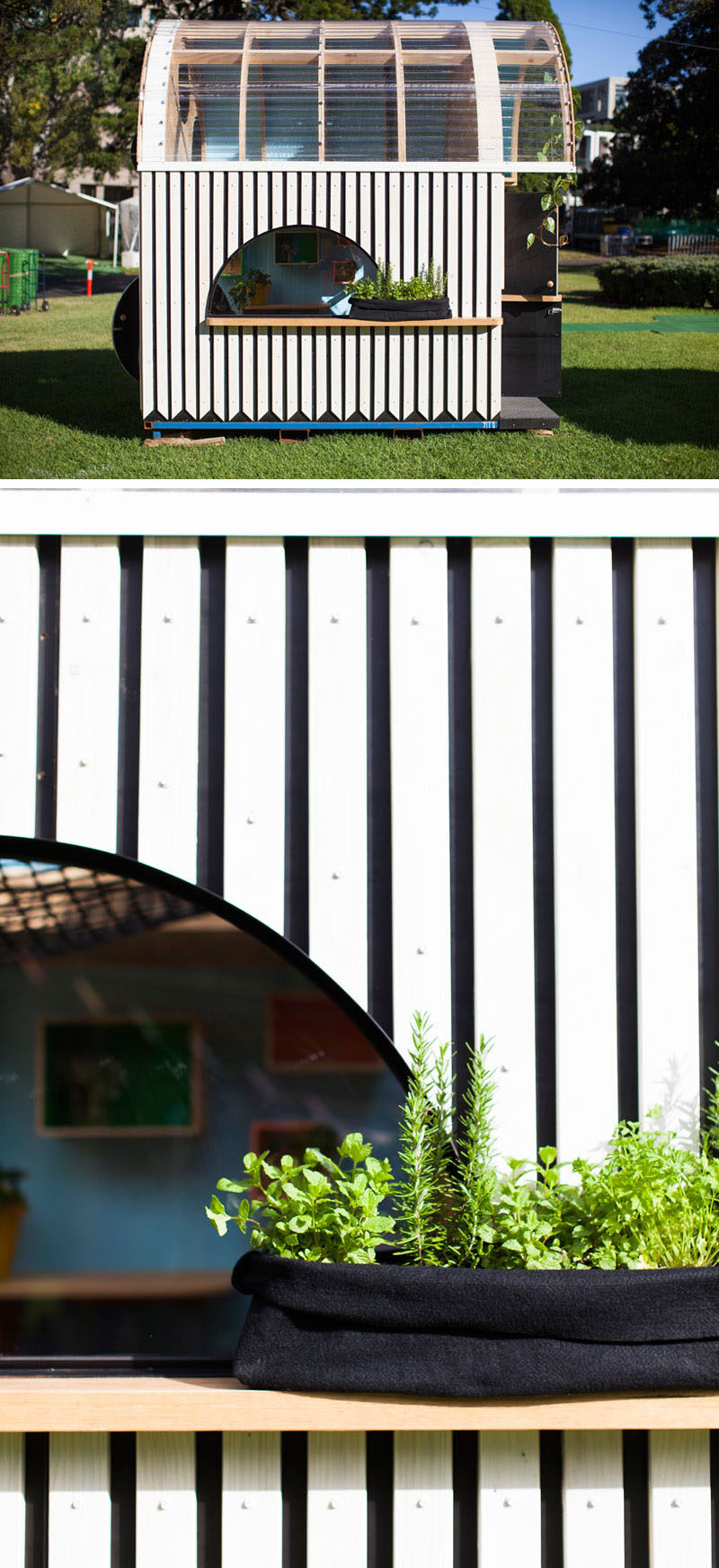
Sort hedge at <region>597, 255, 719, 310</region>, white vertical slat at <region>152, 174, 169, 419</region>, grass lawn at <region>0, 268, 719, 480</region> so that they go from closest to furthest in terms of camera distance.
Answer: grass lawn at <region>0, 268, 719, 480</region> → white vertical slat at <region>152, 174, 169, 419</region> → hedge at <region>597, 255, 719, 310</region>

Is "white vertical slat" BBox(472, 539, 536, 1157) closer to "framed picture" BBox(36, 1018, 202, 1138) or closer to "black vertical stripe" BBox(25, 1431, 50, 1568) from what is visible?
"black vertical stripe" BBox(25, 1431, 50, 1568)

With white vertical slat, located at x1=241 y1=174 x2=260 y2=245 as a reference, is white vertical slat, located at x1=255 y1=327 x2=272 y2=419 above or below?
below

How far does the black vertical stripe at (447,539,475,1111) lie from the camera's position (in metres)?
2.02

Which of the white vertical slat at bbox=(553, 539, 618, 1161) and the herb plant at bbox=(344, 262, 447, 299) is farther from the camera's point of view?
the herb plant at bbox=(344, 262, 447, 299)

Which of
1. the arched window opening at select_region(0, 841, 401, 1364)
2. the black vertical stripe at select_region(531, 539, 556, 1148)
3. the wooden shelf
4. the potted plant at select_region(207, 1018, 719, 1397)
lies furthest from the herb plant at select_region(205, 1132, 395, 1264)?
the wooden shelf

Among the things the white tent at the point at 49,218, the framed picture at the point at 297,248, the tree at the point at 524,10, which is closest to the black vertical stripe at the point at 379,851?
the framed picture at the point at 297,248

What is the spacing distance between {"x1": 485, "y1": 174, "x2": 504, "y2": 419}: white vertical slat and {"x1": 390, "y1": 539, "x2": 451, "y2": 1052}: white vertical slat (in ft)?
29.4

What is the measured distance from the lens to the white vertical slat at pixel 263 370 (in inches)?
403

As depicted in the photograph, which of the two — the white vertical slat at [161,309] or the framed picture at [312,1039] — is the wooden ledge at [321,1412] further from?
the white vertical slat at [161,309]

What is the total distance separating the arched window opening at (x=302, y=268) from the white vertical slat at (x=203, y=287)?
549 millimetres

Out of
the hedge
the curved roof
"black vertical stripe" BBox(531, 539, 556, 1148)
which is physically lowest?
"black vertical stripe" BBox(531, 539, 556, 1148)

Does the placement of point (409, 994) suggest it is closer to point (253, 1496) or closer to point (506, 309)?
point (253, 1496)

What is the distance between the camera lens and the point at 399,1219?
1881 mm

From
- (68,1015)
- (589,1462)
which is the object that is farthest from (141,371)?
A: (589,1462)
